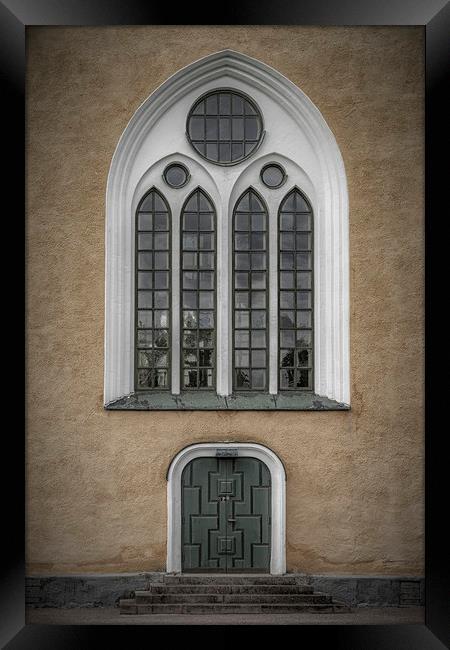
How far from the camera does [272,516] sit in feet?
31.4

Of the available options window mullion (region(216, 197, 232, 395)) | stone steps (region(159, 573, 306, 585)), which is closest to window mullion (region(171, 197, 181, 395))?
window mullion (region(216, 197, 232, 395))

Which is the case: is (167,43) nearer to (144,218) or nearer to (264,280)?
(144,218)

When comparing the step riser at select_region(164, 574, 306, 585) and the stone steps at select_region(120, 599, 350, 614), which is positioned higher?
the step riser at select_region(164, 574, 306, 585)

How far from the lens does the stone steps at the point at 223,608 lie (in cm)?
905

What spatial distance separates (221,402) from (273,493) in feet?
5.30

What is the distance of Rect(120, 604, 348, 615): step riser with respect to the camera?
905cm

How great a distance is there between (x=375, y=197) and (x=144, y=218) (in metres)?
3.64

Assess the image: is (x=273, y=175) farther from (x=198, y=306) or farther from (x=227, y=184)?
(x=198, y=306)

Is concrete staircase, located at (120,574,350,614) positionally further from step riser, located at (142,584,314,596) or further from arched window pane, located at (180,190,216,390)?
arched window pane, located at (180,190,216,390)

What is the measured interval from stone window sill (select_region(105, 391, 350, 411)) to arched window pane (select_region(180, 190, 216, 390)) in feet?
A: 1.18

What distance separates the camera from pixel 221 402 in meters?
9.62

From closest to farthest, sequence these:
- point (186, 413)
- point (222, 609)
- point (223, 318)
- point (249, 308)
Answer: point (222, 609)
point (186, 413)
point (223, 318)
point (249, 308)

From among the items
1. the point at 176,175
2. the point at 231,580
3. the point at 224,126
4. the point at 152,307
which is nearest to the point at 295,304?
the point at 152,307

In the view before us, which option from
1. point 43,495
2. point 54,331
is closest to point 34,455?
point 43,495
